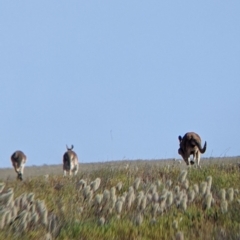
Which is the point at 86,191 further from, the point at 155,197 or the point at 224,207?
the point at 224,207

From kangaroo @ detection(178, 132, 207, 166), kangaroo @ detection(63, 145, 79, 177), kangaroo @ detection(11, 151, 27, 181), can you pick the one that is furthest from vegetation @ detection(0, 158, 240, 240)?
kangaroo @ detection(11, 151, 27, 181)

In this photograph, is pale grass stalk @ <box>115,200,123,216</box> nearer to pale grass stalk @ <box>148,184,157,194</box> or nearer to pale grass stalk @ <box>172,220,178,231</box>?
pale grass stalk @ <box>172,220,178,231</box>

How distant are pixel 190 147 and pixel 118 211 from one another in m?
15.5

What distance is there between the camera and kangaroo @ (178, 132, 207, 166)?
24.4 m

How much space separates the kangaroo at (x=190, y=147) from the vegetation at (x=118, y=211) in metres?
12.5

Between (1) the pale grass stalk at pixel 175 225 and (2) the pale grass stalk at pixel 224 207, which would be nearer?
(1) the pale grass stalk at pixel 175 225

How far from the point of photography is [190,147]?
24594 mm

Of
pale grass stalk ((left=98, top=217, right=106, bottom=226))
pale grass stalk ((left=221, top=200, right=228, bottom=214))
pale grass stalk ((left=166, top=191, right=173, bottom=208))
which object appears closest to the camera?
pale grass stalk ((left=98, top=217, right=106, bottom=226))

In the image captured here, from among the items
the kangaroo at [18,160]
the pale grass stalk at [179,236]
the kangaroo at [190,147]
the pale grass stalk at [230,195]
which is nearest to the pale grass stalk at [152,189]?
the pale grass stalk at [230,195]

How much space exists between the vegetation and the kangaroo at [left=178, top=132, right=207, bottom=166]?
12.5 m

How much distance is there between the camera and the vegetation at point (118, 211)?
823 cm

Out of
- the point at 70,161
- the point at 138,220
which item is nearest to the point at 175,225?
the point at 138,220

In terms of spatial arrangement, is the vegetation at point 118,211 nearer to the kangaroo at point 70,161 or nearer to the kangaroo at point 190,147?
the kangaroo at point 190,147

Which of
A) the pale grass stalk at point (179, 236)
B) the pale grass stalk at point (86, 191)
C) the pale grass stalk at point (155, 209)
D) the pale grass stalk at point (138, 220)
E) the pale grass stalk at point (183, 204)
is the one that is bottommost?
the pale grass stalk at point (179, 236)
